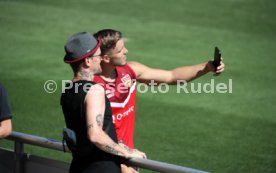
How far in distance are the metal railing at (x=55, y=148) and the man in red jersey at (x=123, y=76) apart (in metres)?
1.05

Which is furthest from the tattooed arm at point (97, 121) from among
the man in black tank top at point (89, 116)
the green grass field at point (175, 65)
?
the green grass field at point (175, 65)

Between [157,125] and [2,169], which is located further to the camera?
[157,125]

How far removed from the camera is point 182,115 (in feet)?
35.5

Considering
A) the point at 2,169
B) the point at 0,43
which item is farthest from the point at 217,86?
the point at 2,169

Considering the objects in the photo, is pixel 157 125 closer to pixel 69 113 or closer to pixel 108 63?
pixel 108 63

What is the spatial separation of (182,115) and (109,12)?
757 centimetres

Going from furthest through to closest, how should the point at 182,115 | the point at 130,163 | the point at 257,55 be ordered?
the point at 257,55, the point at 182,115, the point at 130,163

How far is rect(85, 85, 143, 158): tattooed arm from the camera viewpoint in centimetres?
458

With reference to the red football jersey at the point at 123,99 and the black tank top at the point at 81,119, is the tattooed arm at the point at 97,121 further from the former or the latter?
the red football jersey at the point at 123,99

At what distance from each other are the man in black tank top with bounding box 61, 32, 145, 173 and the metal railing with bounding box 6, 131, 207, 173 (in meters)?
0.11

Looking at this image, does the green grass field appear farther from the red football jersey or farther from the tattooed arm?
the tattooed arm

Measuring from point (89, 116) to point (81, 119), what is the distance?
0.51 ft

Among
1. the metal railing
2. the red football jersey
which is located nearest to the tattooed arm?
the metal railing

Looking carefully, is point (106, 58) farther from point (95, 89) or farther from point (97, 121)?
point (97, 121)
